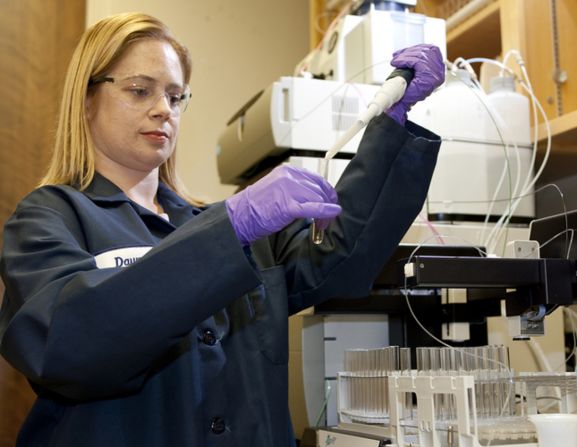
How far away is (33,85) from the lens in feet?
6.63

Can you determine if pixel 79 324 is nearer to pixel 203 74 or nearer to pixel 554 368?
pixel 554 368

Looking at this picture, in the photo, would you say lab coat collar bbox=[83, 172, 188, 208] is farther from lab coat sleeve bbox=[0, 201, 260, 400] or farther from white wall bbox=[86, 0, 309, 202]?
white wall bbox=[86, 0, 309, 202]

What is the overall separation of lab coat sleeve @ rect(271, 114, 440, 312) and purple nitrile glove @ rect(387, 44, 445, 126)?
3 cm

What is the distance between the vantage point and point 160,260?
0.74 m

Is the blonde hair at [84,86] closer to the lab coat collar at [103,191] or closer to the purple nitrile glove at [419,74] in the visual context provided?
the lab coat collar at [103,191]

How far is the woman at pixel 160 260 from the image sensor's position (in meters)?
0.74

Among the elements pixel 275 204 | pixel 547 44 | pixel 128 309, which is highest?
pixel 547 44

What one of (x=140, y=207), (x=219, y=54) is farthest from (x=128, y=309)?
(x=219, y=54)

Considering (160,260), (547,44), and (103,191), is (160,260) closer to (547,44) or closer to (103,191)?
(103,191)

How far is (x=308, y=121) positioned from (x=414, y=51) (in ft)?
1.79

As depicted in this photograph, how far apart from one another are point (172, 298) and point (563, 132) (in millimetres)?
1121

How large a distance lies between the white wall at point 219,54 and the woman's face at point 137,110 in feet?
4.83

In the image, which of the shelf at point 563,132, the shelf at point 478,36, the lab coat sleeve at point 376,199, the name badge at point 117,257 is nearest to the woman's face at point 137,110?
the name badge at point 117,257

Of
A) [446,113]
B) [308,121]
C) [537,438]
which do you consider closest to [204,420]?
[537,438]
